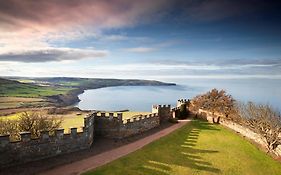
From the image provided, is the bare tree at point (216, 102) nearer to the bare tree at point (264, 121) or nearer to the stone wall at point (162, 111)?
the bare tree at point (264, 121)

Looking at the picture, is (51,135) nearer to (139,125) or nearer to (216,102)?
(139,125)

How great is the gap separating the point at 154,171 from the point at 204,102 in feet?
85.4

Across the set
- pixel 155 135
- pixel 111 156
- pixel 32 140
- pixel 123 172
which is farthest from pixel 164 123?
pixel 32 140

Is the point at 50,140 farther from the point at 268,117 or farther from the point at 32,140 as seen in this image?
the point at 268,117

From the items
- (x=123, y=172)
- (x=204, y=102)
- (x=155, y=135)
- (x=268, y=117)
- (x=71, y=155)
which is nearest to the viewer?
(x=123, y=172)

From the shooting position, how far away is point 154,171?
1920 cm

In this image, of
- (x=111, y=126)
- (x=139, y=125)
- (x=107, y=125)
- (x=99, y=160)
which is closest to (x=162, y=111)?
(x=139, y=125)

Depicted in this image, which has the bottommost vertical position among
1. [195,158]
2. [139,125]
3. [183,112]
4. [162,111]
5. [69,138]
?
[195,158]

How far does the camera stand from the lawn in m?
19.7

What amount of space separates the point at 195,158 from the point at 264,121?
50.1 ft

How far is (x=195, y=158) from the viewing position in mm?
22844

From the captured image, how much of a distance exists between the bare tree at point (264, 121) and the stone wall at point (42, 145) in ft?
69.8

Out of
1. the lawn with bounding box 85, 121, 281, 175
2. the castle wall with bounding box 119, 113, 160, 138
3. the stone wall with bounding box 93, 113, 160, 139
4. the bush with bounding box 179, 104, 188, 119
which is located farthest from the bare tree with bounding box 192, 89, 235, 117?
the stone wall with bounding box 93, 113, 160, 139

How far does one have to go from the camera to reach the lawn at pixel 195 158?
1973 cm
